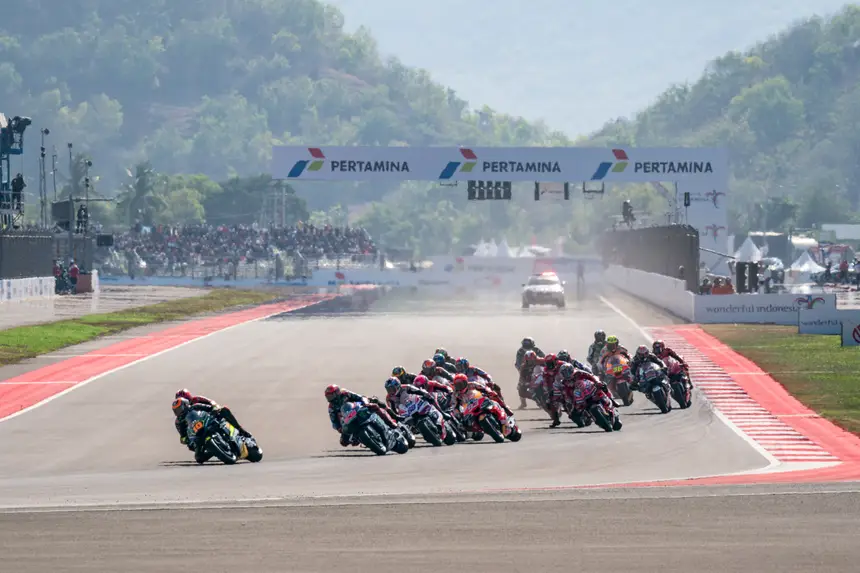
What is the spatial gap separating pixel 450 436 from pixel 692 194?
56.7m

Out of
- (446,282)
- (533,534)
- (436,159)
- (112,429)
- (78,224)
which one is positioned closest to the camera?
(533,534)

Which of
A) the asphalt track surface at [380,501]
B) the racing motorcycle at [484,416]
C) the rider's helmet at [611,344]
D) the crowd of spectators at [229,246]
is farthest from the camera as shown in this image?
the crowd of spectators at [229,246]

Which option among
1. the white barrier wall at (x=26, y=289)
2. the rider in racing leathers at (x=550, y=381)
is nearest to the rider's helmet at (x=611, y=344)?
the rider in racing leathers at (x=550, y=381)

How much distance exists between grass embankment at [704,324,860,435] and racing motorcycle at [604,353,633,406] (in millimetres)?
3388

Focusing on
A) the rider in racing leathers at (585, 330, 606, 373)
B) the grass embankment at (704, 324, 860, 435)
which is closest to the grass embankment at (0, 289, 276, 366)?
the rider in racing leathers at (585, 330, 606, 373)

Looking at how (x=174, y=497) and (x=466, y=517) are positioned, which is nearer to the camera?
(x=466, y=517)

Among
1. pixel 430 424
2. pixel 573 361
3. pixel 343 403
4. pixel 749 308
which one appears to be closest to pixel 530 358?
pixel 573 361

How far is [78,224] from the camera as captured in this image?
8369 centimetres

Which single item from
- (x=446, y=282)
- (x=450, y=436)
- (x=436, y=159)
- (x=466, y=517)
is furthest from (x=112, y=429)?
(x=446, y=282)

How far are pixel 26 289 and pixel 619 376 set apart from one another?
1948 inches

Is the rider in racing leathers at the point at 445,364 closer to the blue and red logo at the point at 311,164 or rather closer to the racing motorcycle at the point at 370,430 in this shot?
the racing motorcycle at the point at 370,430

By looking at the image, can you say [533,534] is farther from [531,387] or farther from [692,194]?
[692,194]

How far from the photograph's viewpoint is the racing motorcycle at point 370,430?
21.5m

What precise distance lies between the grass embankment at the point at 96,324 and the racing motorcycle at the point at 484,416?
20.3 metres
